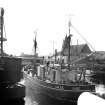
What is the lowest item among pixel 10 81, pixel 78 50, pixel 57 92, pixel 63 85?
pixel 57 92

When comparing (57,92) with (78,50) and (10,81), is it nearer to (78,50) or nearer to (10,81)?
(10,81)

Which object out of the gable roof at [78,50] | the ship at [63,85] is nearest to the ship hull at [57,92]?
the ship at [63,85]

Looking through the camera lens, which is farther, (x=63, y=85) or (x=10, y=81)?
(x=63, y=85)

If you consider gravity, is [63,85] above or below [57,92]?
above

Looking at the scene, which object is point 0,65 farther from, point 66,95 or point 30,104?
point 66,95

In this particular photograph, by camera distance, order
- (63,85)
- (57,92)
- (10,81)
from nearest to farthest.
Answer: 1. (10,81)
2. (63,85)
3. (57,92)

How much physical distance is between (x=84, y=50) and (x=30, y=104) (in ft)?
158

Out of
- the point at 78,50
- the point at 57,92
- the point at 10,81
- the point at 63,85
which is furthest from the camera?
the point at 78,50

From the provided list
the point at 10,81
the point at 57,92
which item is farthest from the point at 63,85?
the point at 10,81

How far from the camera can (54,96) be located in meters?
22.5

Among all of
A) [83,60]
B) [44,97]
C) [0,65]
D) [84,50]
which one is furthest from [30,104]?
[84,50]

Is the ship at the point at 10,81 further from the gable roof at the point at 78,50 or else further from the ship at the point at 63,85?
the gable roof at the point at 78,50

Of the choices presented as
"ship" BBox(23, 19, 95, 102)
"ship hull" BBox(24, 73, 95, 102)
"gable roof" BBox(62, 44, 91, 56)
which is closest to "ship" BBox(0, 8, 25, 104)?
"ship hull" BBox(24, 73, 95, 102)

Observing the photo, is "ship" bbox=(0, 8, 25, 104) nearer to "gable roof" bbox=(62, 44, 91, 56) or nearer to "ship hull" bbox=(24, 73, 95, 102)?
"ship hull" bbox=(24, 73, 95, 102)
